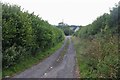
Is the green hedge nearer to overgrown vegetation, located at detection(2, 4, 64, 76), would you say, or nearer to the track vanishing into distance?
overgrown vegetation, located at detection(2, 4, 64, 76)

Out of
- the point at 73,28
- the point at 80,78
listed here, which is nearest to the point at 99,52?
the point at 80,78

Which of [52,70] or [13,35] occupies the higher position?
[13,35]

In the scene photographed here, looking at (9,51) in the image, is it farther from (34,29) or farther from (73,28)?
(73,28)

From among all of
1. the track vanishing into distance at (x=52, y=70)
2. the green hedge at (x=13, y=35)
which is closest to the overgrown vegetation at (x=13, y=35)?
the green hedge at (x=13, y=35)

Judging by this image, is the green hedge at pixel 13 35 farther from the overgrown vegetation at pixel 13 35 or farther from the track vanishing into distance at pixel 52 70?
the track vanishing into distance at pixel 52 70

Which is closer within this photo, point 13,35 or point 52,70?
point 52,70

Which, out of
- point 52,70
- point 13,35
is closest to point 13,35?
point 13,35

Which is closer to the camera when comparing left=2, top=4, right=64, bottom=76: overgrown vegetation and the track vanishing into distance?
the track vanishing into distance

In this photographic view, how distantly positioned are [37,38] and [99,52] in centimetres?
1718

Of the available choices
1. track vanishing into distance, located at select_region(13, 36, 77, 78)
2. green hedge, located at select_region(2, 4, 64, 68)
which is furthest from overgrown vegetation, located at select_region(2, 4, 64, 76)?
track vanishing into distance, located at select_region(13, 36, 77, 78)

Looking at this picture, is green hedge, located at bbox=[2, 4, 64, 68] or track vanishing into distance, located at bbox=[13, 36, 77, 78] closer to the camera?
track vanishing into distance, located at bbox=[13, 36, 77, 78]

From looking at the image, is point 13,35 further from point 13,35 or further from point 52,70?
point 52,70

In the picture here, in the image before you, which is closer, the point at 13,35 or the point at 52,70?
the point at 52,70

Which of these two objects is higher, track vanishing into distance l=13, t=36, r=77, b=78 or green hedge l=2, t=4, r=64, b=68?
green hedge l=2, t=4, r=64, b=68
